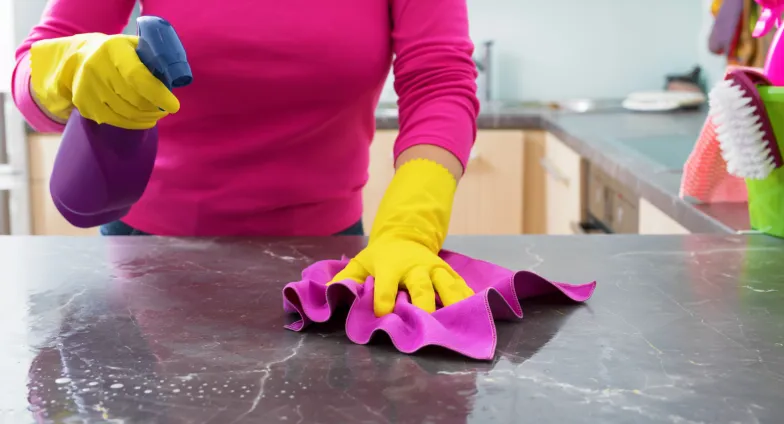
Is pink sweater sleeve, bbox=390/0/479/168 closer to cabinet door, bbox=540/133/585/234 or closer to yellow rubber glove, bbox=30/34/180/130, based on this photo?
yellow rubber glove, bbox=30/34/180/130

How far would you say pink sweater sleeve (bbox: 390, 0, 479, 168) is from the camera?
1152mm

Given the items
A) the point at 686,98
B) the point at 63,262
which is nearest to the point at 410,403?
the point at 63,262

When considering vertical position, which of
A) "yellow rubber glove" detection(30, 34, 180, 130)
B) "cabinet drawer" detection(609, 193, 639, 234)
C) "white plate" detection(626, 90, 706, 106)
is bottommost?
"cabinet drawer" detection(609, 193, 639, 234)

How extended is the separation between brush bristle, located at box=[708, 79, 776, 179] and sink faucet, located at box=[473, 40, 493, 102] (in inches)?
79.5

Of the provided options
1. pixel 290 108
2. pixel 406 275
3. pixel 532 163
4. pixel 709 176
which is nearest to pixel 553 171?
pixel 532 163

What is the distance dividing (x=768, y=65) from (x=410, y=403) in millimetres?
791

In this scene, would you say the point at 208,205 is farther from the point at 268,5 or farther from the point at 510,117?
the point at 510,117

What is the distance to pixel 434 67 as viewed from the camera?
118 cm

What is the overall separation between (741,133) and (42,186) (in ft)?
7.18

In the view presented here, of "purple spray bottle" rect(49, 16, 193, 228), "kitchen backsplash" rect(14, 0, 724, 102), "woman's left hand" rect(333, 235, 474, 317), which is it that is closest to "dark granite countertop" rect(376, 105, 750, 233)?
"kitchen backsplash" rect(14, 0, 724, 102)

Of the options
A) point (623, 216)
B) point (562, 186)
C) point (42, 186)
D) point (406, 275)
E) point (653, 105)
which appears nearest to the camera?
point (406, 275)

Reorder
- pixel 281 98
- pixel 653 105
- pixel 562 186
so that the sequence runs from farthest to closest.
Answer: pixel 653 105 → pixel 562 186 → pixel 281 98

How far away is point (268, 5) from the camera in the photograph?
119 centimetres

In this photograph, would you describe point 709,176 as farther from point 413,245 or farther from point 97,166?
point 97,166
